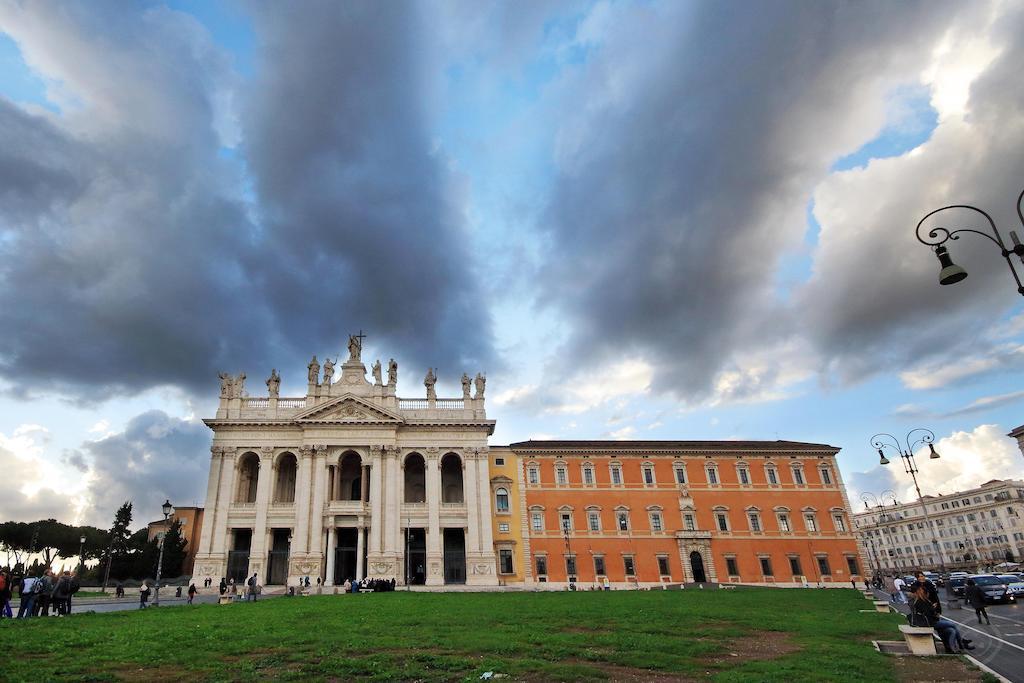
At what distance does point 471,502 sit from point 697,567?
21279 millimetres

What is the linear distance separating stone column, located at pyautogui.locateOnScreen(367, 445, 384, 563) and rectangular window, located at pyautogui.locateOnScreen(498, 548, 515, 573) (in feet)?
34.4

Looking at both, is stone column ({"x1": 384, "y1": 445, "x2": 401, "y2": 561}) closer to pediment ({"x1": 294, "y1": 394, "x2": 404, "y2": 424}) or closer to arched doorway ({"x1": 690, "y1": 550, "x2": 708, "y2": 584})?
pediment ({"x1": 294, "y1": 394, "x2": 404, "y2": 424})

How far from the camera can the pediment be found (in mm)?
53125

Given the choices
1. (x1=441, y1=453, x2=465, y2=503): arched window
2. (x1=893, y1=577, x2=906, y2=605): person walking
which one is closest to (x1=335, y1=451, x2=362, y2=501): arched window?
(x1=441, y1=453, x2=465, y2=503): arched window

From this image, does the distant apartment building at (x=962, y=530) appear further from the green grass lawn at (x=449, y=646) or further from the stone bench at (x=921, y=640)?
the stone bench at (x=921, y=640)

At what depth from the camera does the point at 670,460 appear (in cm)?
5666

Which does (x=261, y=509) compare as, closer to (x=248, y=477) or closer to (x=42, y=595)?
(x=248, y=477)

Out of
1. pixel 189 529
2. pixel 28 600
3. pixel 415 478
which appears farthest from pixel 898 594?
pixel 189 529

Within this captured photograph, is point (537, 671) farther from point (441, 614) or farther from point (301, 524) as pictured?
point (301, 524)

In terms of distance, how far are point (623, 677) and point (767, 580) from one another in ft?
163

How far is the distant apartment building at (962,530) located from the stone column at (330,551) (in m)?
86.9

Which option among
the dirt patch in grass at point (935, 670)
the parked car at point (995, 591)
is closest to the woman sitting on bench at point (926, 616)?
the dirt patch in grass at point (935, 670)

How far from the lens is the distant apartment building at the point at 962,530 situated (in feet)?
335

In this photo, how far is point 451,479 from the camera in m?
57.6
